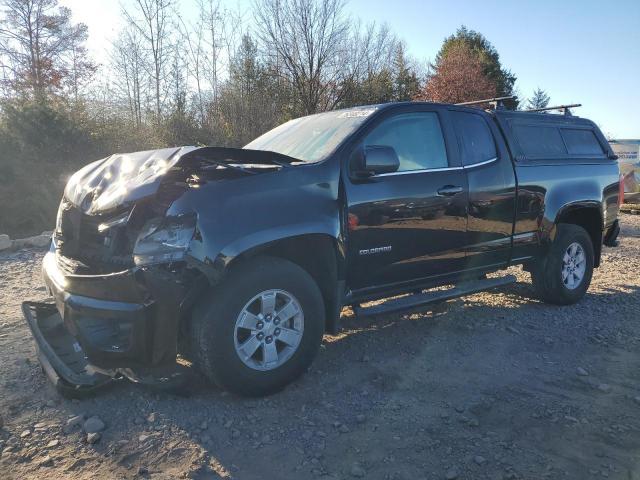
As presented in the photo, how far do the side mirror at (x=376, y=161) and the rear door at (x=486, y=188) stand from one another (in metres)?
1.12

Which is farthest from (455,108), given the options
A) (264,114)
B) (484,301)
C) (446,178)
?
(264,114)

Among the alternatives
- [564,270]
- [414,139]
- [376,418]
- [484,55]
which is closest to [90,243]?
[376,418]

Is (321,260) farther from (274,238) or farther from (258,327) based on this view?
(258,327)

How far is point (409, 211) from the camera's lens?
14.5 ft

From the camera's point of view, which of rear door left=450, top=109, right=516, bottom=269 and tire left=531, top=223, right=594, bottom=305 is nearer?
rear door left=450, top=109, right=516, bottom=269

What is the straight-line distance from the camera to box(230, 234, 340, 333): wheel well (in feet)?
12.7

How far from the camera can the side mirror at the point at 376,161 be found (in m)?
4.00

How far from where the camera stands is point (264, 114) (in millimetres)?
18172

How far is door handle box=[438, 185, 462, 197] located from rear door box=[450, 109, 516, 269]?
0.18 m

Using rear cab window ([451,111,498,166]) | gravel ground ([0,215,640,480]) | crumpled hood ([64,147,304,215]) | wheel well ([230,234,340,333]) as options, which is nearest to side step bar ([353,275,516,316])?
wheel well ([230,234,340,333])

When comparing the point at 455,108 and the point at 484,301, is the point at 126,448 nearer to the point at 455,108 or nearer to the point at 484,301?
the point at 455,108

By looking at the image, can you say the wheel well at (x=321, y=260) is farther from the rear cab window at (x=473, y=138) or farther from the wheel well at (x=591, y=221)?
the wheel well at (x=591, y=221)

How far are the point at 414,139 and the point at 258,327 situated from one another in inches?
86.6

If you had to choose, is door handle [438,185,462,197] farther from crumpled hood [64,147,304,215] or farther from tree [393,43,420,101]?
tree [393,43,420,101]
